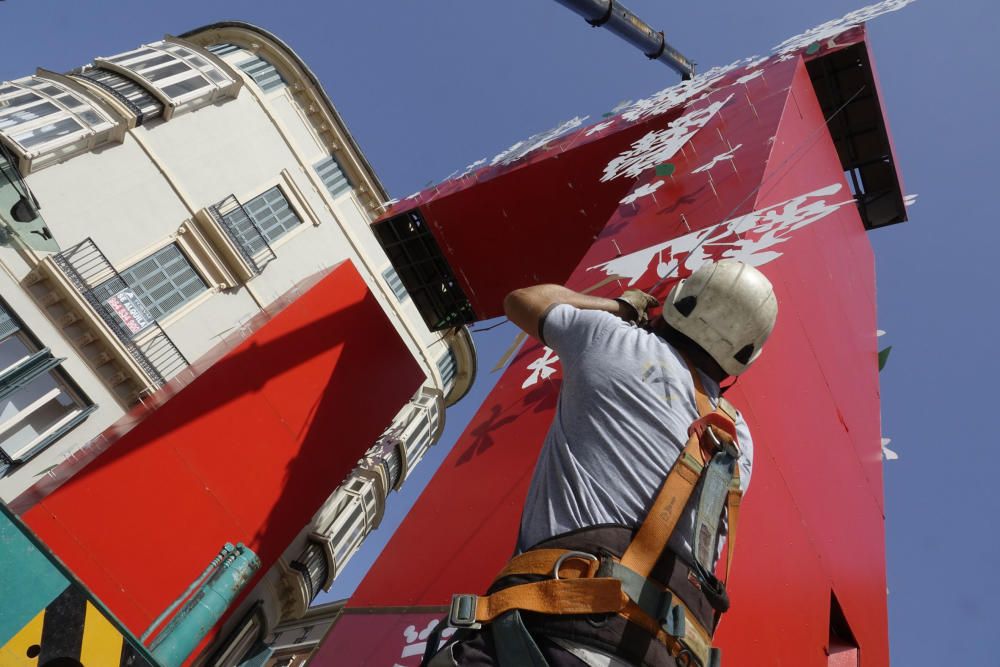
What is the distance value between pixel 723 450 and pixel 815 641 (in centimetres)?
300

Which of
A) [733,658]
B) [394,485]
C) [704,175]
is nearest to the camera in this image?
[733,658]

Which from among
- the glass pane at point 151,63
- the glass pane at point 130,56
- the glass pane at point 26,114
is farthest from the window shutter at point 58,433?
the glass pane at point 130,56

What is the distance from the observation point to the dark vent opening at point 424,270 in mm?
10875

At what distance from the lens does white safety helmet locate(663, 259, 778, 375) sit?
8.92 feet

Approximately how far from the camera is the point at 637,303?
3.09 meters

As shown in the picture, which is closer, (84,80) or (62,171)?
(62,171)

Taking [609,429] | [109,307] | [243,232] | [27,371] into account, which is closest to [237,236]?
[243,232]

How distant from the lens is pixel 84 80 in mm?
13805

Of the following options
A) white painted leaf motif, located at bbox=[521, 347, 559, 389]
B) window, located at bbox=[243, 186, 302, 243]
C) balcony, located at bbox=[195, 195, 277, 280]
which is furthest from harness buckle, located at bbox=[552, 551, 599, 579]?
window, located at bbox=[243, 186, 302, 243]

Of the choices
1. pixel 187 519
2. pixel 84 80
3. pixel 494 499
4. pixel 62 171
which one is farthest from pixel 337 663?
pixel 84 80

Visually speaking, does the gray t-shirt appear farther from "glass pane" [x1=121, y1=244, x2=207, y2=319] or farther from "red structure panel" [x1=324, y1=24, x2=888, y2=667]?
"glass pane" [x1=121, y1=244, x2=207, y2=319]

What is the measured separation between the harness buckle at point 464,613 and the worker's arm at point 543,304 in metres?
1.17

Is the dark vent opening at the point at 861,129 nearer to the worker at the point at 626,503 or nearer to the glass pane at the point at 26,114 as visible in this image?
→ the worker at the point at 626,503

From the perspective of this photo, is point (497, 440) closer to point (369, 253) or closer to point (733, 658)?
point (733, 658)
